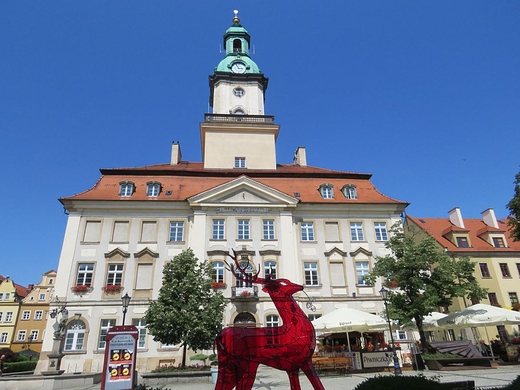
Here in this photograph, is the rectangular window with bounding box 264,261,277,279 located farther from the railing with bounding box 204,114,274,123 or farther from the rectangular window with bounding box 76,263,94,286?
the railing with bounding box 204,114,274,123

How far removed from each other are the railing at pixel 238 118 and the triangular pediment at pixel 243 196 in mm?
8899

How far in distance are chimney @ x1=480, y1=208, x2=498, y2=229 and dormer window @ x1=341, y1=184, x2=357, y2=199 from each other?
16424mm

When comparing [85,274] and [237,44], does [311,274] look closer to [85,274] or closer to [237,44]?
[85,274]

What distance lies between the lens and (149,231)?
2717 cm

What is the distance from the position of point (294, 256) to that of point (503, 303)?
19.1m

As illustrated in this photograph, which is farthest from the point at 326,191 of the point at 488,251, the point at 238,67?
the point at 238,67

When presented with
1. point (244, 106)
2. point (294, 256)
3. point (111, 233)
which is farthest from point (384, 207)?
point (111, 233)

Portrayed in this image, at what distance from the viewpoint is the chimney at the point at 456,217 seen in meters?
36.1

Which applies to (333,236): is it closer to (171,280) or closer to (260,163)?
(260,163)

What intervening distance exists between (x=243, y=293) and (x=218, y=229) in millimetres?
5249

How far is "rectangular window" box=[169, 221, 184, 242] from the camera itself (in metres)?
27.1

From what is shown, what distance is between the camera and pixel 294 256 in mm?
26828

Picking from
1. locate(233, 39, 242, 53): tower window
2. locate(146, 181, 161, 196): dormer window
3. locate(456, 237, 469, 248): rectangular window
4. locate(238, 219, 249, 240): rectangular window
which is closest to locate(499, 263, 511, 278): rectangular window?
locate(456, 237, 469, 248): rectangular window

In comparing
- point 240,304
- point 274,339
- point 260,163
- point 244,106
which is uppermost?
point 244,106
